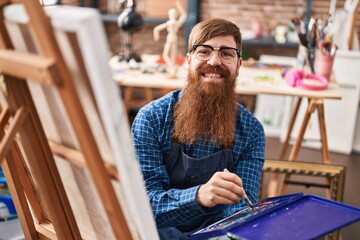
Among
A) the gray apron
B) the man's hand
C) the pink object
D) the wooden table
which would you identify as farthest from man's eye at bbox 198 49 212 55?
the pink object

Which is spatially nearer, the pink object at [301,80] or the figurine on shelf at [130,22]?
the pink object at [301,80]

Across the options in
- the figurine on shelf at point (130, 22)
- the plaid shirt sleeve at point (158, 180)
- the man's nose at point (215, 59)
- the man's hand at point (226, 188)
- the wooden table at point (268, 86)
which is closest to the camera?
the man's hand at point (226, 188)

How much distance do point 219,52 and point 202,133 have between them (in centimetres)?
28

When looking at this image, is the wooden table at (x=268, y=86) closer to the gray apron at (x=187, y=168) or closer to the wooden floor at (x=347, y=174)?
the wooden floor at (x=347, y=174)

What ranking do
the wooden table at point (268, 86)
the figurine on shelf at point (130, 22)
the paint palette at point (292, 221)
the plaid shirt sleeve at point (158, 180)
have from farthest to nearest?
the figurine on shelf at point (130, 22) < the wooden table at point (268, 86) < the plaid shirt sleeve at point (158, 180) < the paint palette at point (292, 221)

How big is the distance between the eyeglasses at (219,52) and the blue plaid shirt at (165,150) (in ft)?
0.59

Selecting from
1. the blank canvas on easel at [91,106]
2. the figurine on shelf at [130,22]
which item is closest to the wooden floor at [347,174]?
the figurine on shelf at [130,22]

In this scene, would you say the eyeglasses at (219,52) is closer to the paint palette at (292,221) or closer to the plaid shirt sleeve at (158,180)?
the plaid shirt sleeve at (158,180)

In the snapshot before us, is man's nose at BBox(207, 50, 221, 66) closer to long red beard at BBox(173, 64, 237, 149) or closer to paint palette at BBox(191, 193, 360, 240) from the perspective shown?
long red beard at BBox(173, 64, 237, 149)

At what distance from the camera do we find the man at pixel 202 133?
1.55 metres

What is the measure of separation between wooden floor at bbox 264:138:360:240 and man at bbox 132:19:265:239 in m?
1.33

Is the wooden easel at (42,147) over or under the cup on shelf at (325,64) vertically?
over

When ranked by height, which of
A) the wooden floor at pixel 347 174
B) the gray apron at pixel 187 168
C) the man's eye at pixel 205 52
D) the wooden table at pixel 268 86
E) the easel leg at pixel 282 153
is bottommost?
the wooden floor at pixel 347 174

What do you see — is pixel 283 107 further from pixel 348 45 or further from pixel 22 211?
pixel 22 211
